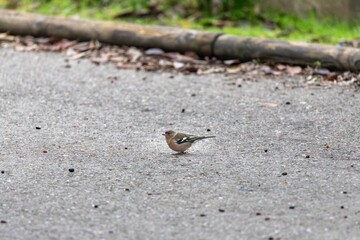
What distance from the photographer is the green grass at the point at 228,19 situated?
10031 millimetres

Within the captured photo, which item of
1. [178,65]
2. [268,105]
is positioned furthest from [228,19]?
[268,105]

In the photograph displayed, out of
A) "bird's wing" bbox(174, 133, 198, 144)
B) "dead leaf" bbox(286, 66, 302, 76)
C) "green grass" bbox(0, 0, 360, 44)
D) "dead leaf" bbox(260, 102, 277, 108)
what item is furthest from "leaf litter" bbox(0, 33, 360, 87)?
"bird's wing" bbox(174, 133, 198, 144)

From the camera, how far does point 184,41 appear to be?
9.51 m

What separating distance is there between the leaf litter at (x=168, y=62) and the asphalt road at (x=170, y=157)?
0.19m

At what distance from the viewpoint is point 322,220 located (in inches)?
202

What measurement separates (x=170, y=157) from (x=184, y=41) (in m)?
3.17

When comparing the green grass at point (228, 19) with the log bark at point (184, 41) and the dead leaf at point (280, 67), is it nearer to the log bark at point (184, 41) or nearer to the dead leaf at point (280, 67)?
the log bark at point (184, 41)

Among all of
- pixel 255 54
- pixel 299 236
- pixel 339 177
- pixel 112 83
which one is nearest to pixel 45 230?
pixel 299 236

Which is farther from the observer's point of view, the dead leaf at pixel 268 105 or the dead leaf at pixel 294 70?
the dead leaf at pixel 294 70

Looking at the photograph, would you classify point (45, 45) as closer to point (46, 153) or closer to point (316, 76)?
point (316, 76)

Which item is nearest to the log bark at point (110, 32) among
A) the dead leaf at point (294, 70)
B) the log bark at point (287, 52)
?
the log bark at point (287, 52)

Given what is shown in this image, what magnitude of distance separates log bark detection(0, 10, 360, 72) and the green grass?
667 millimetres

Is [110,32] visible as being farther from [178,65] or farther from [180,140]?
[180,140]

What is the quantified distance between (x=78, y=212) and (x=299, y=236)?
1195mm
